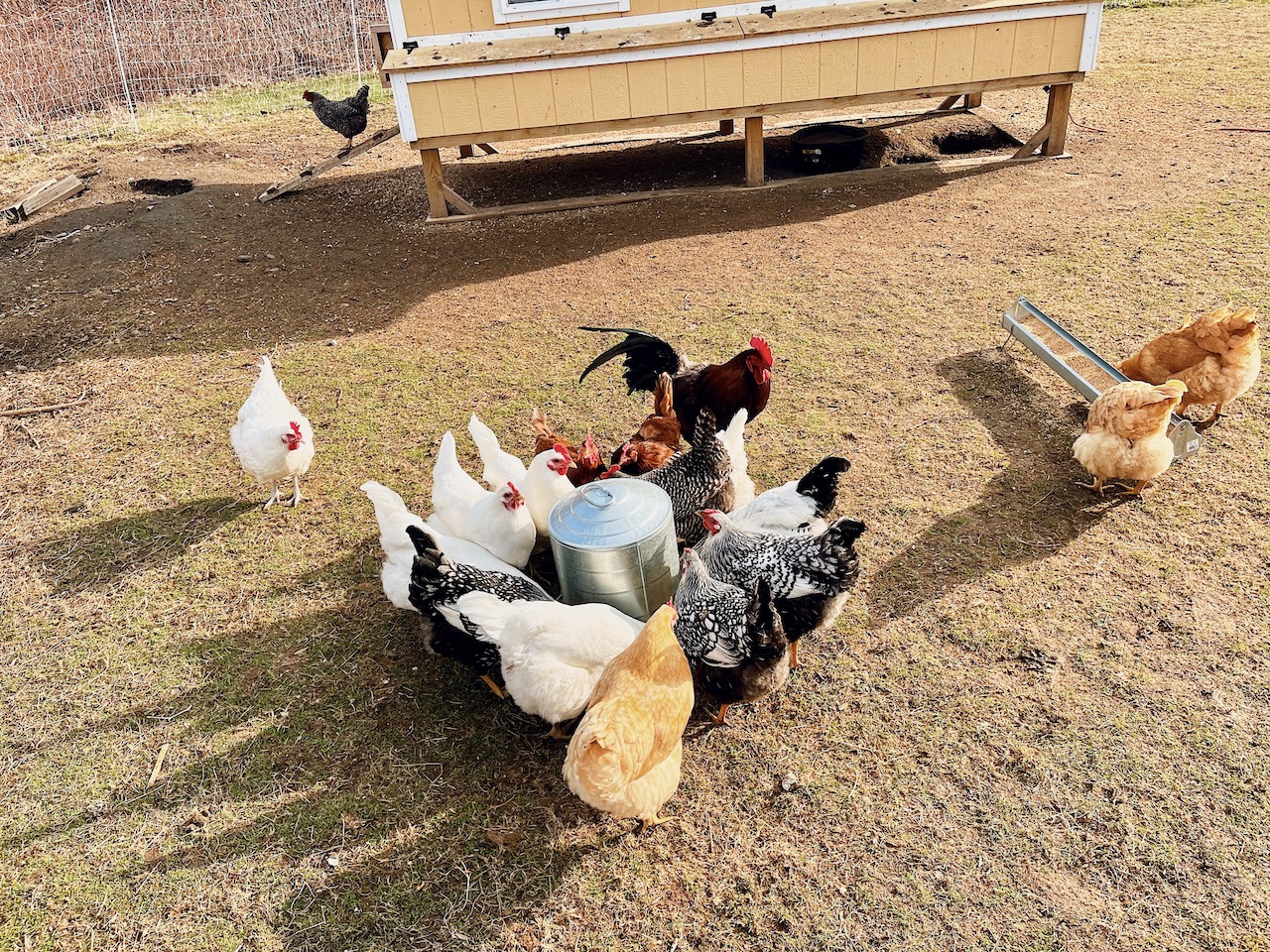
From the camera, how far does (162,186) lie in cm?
1008

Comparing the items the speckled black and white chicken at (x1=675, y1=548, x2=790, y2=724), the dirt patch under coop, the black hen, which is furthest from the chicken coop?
the speckled black and white chicken at (x1=675, y1=548, x2=790, y2=724)

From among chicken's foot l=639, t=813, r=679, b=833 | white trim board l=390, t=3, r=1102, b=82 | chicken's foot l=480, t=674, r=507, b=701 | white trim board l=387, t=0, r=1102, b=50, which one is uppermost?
white trim board l=387, t=0, r=1102, b=50

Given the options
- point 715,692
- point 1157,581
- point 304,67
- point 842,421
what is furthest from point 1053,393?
point 304,67

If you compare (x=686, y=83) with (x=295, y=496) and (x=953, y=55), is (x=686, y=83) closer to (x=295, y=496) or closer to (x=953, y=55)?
(x=953, y=55)

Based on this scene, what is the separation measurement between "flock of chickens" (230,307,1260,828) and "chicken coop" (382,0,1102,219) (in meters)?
4.43

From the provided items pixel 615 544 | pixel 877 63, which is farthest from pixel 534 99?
pixel 615 544

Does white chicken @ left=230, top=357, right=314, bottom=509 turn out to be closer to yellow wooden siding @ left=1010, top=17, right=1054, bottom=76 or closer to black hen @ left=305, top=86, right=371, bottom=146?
black hen @ left=305, top=86, right=371, bottom=146

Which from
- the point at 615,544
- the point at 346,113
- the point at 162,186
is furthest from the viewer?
the point at 346,113

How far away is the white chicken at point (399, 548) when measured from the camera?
3.94m

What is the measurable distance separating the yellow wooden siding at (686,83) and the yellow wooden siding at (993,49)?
114 inches

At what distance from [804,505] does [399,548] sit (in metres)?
1.95

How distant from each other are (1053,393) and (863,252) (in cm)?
275

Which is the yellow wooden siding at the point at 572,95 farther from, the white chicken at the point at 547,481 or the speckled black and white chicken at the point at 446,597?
the speckled black and white chicken at the point at 446,597

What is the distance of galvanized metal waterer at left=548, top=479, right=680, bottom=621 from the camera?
366 cm
